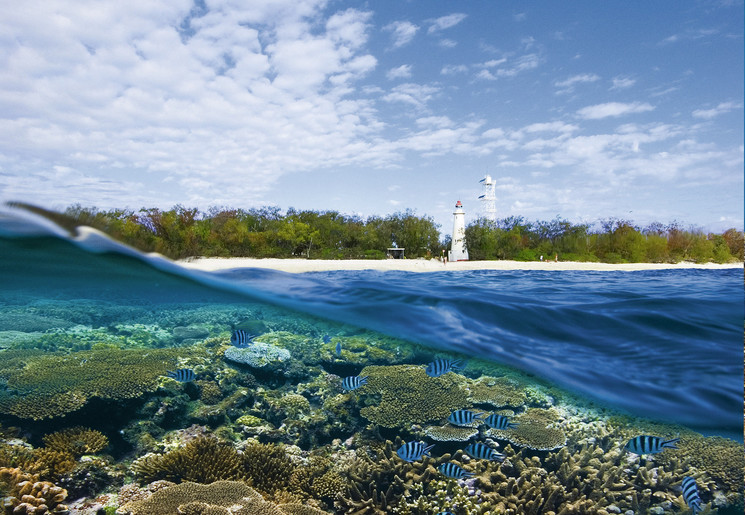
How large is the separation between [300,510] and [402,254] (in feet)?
96.2

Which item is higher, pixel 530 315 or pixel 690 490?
pixel 530 315

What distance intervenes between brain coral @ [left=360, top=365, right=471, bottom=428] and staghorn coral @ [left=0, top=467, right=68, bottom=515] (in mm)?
4986

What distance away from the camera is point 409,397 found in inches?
336

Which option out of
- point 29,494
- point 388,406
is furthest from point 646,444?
point 29,494

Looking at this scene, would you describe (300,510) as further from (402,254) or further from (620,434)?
(402,254)

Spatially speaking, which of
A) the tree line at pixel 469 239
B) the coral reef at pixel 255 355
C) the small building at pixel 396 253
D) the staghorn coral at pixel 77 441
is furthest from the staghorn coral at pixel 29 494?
the small building at pixel 396 253

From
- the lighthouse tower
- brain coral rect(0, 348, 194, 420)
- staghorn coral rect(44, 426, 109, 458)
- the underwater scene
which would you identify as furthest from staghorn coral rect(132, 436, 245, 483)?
the lighthouse tower

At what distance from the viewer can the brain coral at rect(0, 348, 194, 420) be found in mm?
7590

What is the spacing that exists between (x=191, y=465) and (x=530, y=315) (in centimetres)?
687

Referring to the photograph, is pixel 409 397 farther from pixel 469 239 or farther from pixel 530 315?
pixel 469 239

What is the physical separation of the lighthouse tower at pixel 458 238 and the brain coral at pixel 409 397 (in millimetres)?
26352

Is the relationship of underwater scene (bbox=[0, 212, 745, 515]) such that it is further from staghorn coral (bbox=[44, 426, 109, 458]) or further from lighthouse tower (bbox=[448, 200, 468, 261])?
lighthouse tower (bbox=[448, 200, 468, 261])

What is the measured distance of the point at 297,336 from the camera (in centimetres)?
1336

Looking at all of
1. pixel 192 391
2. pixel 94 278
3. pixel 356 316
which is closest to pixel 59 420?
pixel 192 391
